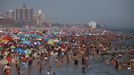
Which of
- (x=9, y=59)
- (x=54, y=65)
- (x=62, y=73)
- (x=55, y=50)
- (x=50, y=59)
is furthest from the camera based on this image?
(x=55, y=50)

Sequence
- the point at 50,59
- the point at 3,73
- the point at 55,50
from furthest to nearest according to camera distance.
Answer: the point at 55,50 → the point at 50,59 → the point at 3,73

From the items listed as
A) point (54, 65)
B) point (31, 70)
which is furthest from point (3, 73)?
point (54, 65)

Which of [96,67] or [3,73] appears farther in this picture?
[96,67]

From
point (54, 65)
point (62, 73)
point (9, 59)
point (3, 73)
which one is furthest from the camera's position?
point (54, 65)

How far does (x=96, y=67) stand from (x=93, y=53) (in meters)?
9.53

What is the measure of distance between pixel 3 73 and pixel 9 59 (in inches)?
199

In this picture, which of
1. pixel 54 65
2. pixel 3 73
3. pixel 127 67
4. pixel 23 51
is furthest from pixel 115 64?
pixel 3 73

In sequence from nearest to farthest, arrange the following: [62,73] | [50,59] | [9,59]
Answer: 1. [62,73]
2. [9,59]
3. [50,59]

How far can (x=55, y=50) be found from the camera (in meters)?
43.2

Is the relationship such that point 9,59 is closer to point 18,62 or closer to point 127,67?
point 18,62

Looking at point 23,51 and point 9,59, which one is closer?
point 9,59

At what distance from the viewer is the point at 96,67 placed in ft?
118

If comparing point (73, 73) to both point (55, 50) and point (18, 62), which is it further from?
point (55, 50)

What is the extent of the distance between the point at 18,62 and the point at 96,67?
8.48 m
